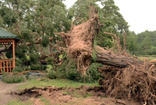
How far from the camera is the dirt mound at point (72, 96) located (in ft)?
19.3

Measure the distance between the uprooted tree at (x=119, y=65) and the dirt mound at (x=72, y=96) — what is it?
58 cm

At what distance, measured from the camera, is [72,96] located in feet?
21.4

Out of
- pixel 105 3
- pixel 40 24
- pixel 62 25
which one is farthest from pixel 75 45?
pixel 105 3

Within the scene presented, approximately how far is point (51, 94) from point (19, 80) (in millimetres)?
4128

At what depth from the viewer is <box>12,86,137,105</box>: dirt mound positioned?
5.89 meters

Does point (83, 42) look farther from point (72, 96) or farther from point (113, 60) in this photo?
point (72, 96)

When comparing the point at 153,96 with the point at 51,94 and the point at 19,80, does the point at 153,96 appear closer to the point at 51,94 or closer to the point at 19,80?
the point at 51,94

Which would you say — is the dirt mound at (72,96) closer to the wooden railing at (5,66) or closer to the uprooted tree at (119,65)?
the uprooted tree at (119,65)

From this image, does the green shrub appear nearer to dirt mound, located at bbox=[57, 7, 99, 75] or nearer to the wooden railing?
the wooden railing

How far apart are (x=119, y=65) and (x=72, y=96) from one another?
2.21 meters

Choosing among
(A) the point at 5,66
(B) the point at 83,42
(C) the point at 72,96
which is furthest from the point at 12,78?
(B) the point at 83,42

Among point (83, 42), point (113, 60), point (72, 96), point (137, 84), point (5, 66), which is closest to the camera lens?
point (83, 42)

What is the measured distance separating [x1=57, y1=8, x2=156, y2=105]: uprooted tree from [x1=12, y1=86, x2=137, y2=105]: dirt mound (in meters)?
0.58

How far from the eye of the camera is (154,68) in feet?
19.2
